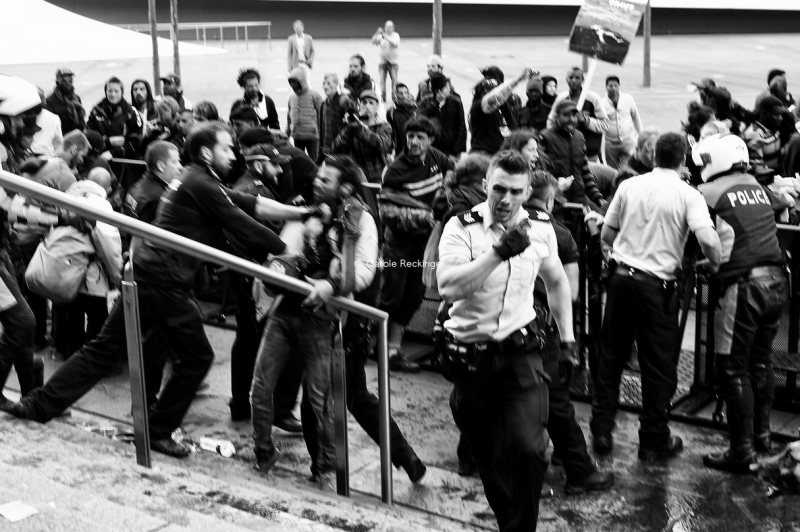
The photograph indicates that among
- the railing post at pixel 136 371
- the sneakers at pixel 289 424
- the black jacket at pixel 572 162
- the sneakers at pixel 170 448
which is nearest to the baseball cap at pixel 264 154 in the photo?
the sneakers at pixel 289 424

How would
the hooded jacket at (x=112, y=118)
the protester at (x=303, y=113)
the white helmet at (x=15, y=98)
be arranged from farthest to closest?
the protester at (x=303, y=113) < the hooded jacket at (x=112, y=118) < the white helmet at (x=15, y=98)

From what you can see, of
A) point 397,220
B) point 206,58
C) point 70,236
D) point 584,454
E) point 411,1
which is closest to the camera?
point 584,454

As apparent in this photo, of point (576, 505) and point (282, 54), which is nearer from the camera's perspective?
point (576, 505)

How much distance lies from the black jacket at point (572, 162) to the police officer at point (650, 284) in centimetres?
214

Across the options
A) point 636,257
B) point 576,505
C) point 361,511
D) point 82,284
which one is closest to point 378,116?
point 82,284

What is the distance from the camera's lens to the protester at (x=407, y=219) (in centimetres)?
757

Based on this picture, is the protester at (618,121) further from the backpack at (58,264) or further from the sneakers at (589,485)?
the backpack at (58,264)

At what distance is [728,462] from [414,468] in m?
1.84

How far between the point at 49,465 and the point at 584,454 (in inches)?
111

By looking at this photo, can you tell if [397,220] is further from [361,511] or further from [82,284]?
[361,511]

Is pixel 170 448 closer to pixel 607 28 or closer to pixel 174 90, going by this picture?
pixel 607 28

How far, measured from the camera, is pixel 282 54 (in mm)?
31250

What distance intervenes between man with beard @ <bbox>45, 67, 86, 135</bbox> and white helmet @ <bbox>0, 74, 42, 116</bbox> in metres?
6.03

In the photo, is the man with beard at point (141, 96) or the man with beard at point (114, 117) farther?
the man with beard at point (141, 96)
